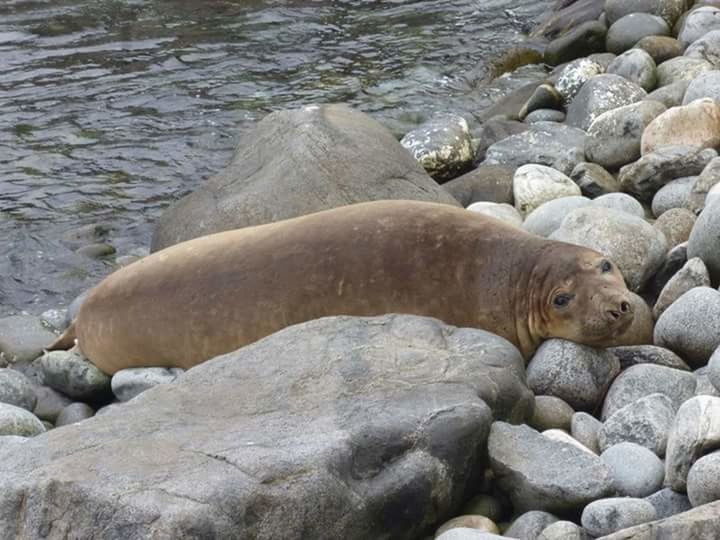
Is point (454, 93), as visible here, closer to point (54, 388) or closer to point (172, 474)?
point (54, 388)

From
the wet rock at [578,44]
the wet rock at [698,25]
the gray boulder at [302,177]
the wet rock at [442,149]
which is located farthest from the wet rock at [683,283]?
the wet rock at [578,44]

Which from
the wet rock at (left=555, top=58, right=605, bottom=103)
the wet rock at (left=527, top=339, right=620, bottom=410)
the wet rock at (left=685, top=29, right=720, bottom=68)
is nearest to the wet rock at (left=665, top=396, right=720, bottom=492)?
the wet rock at (left=527, top=339, right=620, bottom=410)

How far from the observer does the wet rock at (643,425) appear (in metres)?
4.25

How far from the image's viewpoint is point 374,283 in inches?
213

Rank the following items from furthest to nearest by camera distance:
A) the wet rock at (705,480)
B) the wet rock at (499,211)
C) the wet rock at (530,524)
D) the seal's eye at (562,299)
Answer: the wet rock at (499,211)
the seal's eye at (562,299)
the wet rock at (530,524)
the wet rock at (705,480)

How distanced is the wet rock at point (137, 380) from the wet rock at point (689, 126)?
2760 mm

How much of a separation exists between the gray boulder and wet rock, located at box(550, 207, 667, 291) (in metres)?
1.44

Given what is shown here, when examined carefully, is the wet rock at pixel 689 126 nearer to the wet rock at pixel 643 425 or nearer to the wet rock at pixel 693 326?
the wet rock at pixel 693 326

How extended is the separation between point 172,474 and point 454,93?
7.31m

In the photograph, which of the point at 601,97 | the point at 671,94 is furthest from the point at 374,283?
the point at 601,97

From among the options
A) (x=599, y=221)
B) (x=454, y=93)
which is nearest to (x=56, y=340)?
(x=599, y=221)

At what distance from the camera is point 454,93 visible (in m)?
10.7

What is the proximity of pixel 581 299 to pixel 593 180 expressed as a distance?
2.14 meters

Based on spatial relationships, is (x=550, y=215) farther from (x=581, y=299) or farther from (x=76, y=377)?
(x=76, y=377)
